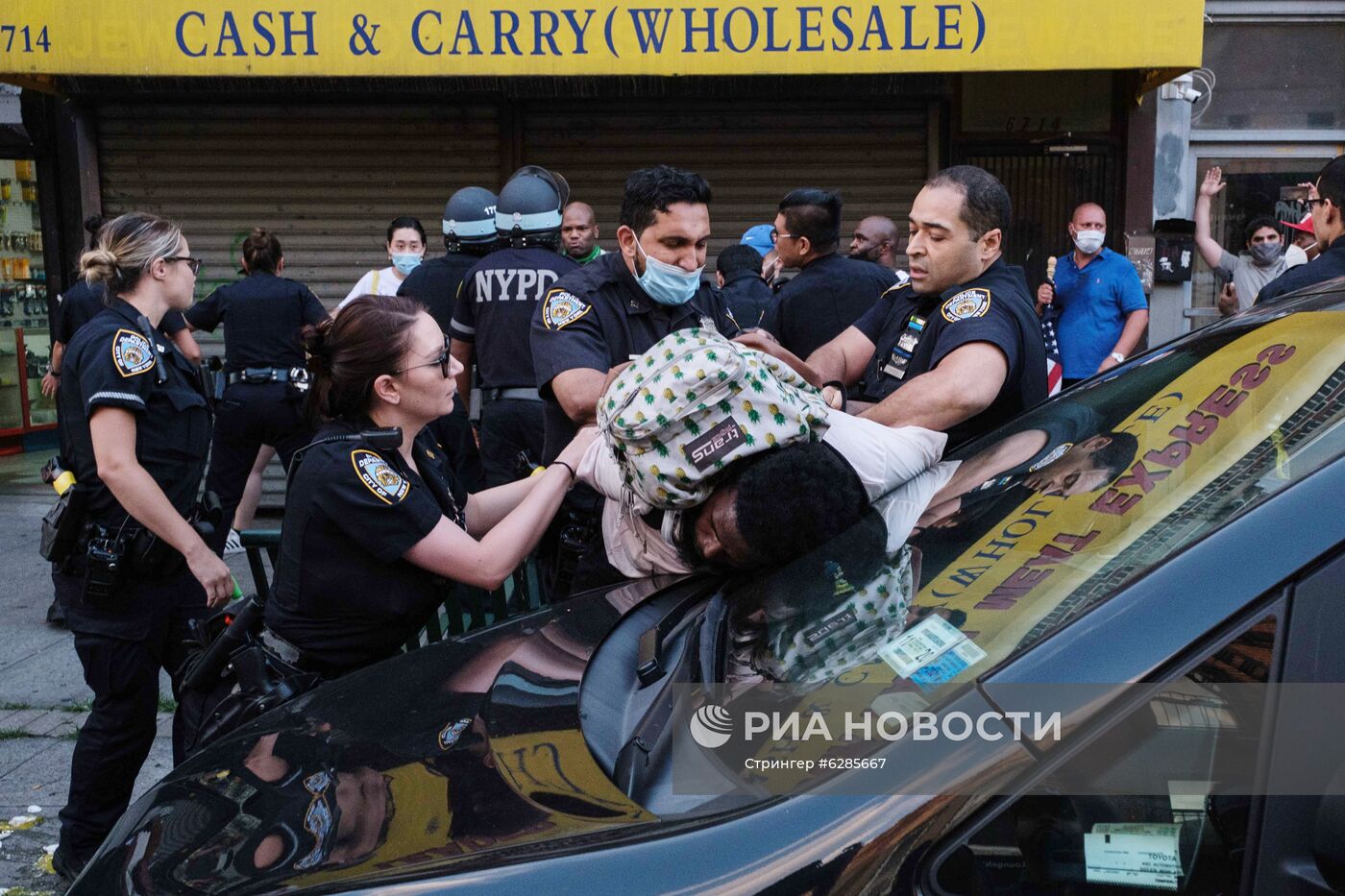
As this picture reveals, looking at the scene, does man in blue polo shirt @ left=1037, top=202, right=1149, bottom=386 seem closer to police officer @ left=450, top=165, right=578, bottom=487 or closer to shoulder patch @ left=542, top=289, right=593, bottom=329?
police officer @ left=450, top=165, right=578, bottom=487

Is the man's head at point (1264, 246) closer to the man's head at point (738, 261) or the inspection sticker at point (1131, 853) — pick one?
the man's head at point (738, 261)

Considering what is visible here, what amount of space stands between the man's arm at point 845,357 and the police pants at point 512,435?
1970 millimetres

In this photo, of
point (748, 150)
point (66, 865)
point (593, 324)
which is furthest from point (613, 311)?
point (748, 150)

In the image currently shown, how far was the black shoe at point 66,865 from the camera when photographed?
356 centimetres

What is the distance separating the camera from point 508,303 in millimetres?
5367

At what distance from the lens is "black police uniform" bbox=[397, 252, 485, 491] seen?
18.7ft

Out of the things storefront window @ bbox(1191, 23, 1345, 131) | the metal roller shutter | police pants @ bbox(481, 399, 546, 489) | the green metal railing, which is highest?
storefront window @ bbox(1191, 23, 1345, 131)

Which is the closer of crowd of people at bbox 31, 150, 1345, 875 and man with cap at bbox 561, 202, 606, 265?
crowd of people at bbox 31, 150, 1345, 875

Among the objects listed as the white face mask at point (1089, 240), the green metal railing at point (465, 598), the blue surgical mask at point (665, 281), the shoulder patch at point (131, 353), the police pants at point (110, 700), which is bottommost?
the police pants at point (110, 700)

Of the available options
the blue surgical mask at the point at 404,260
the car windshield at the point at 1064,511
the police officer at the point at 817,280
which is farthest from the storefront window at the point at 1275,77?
the car windshield at the point at 1064,511

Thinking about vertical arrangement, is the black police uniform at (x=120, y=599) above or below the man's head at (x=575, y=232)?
below

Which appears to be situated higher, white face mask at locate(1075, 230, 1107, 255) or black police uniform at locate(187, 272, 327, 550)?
white face mask at locate(1075, 230, 1107, 255)

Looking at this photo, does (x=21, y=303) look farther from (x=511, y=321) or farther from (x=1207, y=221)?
(x=1207, y=221)

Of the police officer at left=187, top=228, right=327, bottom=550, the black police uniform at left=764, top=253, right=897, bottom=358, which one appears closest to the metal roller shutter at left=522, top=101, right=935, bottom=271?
the police officer at left=187, top=228, right=327, bottom=550
